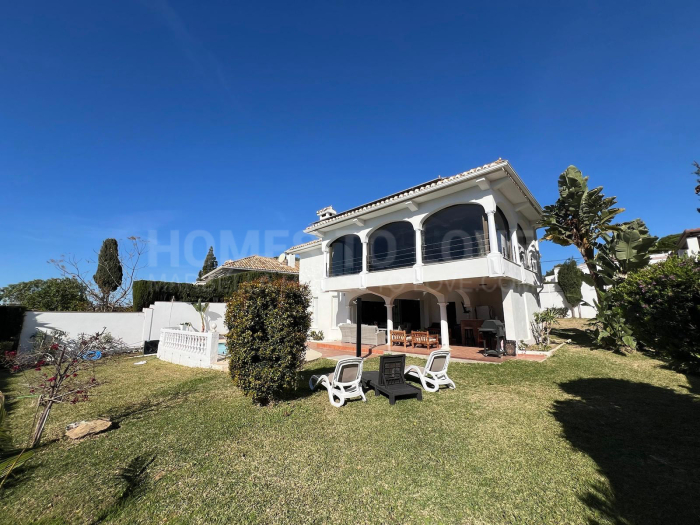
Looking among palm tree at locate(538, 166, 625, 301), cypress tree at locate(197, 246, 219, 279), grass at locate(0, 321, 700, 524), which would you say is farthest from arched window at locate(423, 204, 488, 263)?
cypress tree at locate(197, 246, 219, 279)

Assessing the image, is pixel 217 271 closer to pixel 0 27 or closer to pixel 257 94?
pixel 257 94

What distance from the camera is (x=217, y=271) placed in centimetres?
3212

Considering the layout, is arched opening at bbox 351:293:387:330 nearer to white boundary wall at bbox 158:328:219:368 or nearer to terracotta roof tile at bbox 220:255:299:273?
white boundary wall at bbox 158:328:219:368

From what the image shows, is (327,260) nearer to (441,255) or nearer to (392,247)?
(392,247)

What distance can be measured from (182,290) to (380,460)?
78.4 ft

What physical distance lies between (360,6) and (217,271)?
94.3 ft

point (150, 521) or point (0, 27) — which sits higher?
point (0, 27)

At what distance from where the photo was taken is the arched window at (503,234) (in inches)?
498

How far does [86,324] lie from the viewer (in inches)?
644

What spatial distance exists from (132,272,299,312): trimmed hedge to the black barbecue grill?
12868 millimetres

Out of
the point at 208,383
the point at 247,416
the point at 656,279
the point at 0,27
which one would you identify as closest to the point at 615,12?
the point at 656,279

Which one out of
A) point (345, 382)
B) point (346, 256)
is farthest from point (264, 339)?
point (346, 256)

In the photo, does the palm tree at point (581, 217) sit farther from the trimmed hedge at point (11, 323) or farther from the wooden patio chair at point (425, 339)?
the trimmed hedge at point (11, 323)

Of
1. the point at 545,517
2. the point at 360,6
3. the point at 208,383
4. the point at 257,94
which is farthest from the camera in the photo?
the point at 257,94
